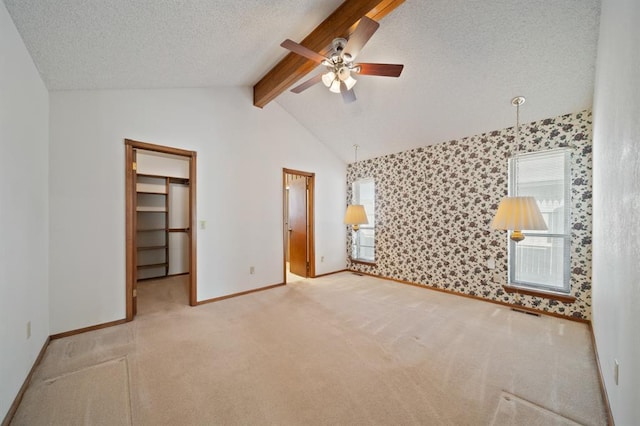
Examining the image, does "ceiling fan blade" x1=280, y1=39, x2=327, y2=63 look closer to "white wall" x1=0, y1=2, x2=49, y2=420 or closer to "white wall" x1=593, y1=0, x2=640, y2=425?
"white wall" x1=0, y1=2, x2=49, y2=420

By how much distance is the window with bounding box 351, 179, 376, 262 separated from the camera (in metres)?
5.16

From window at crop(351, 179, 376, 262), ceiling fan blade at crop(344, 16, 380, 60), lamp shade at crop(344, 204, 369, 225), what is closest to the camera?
ceiling fan blade at crop(344, 16, 380, 60)

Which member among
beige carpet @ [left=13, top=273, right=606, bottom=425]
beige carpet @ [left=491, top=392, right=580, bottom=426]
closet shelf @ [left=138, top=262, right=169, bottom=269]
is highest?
closet shelf @ [left=138, top=262, right=169, bottom=269]

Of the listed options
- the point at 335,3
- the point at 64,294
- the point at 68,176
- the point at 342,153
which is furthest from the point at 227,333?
the point at 342,153

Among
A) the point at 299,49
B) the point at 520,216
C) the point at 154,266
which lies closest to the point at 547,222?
the point at 520,216

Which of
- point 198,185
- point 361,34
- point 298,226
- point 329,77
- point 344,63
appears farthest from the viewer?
point 298,226

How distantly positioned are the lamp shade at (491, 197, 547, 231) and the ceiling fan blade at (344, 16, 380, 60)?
2.31 metres

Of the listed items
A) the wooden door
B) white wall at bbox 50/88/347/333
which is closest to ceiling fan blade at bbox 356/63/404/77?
white wall at bbox 50/88/347/333

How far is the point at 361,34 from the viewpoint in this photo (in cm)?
196

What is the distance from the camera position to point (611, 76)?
5.16 feet

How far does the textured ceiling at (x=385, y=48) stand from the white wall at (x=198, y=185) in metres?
0.30

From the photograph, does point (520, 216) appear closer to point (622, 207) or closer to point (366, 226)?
point (622, 207)

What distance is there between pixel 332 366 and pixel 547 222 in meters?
3.23

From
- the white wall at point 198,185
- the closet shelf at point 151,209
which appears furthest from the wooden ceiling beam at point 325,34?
the closet shelf at point 151,209
